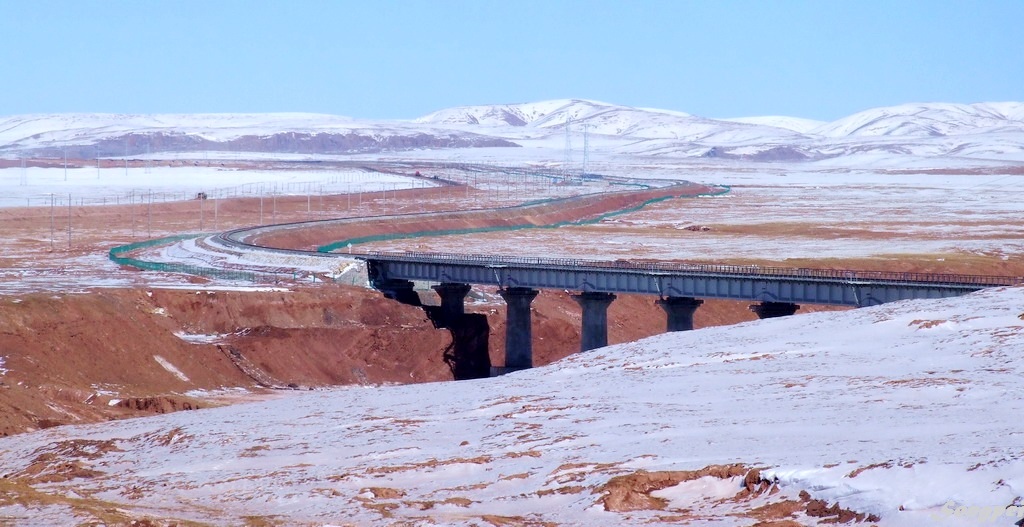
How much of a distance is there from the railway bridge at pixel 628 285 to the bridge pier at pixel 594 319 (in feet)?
0.16

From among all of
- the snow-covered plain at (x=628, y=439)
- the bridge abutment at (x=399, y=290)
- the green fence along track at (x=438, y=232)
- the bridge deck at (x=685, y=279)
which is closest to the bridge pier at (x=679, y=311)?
the bridge deck at (x=685, y=279)

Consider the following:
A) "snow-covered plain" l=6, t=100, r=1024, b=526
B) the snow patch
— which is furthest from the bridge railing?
the snow patch

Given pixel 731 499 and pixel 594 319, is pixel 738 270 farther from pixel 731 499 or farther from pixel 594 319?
pixel 731 499

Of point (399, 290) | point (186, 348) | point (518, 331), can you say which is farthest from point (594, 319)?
point (186, 348)

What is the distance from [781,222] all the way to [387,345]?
284ft

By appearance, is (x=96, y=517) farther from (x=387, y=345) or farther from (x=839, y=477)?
(x=387, y=345)

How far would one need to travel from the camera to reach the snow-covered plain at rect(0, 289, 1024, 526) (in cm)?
2288

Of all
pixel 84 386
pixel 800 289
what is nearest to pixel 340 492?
pixel 84 386

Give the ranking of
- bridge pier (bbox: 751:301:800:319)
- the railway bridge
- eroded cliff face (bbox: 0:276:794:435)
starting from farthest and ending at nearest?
bridge pier (bbox: 751:301:800:319), the railway bridge, eroded cliff face (bbox: 0:276:794:435)

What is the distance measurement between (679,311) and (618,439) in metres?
38.3

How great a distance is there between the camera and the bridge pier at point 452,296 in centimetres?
7738

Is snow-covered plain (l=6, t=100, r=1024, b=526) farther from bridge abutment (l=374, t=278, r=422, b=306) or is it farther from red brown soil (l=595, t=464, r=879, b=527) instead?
bridge abutment (l=374, t=278, r=422, b=306)

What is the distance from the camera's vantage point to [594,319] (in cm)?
6956

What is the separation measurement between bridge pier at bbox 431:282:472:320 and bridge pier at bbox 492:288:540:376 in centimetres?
413
